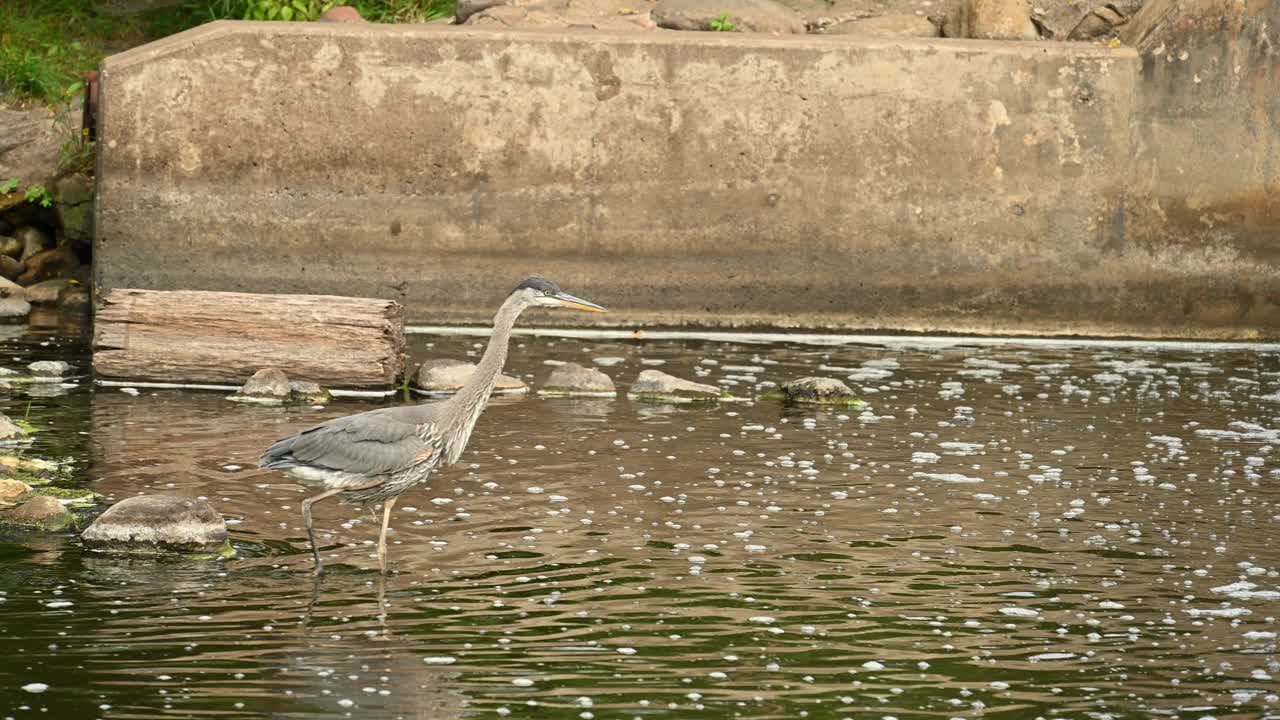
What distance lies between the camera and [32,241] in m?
19.2

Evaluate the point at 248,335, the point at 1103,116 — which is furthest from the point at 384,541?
the point at 1103,116

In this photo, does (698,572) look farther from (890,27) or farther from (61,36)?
(61,36)

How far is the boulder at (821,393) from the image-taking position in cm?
→ 1401

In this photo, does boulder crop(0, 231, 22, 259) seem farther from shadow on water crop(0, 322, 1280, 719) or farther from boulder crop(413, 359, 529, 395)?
boulder crop(413, 359, 529, 395)

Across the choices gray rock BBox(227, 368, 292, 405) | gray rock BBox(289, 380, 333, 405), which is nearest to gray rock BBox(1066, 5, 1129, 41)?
gray rock BBox(289, 380, 333, 405)

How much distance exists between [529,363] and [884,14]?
643cm

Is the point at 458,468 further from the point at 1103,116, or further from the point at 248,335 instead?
the point at 1103,116

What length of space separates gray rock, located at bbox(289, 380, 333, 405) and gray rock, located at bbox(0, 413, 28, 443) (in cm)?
232

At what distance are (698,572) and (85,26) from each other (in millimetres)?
16195

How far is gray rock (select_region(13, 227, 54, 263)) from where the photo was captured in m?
19.2

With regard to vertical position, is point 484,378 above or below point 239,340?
above

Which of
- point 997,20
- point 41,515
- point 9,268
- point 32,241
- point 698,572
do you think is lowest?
point 698,572

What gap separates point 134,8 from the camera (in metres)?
23.2

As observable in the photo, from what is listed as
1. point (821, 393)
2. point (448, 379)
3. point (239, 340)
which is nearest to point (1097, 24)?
point (821, 393)
